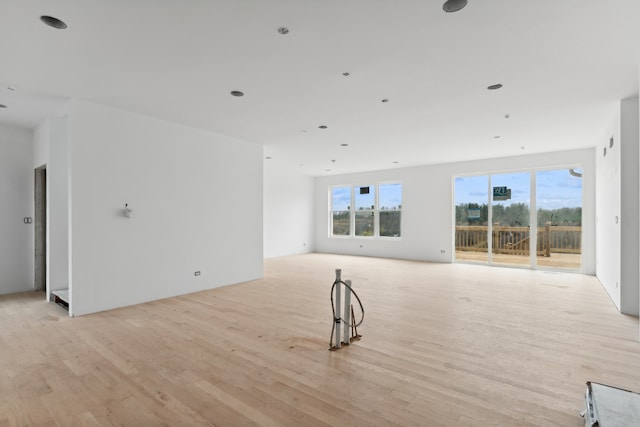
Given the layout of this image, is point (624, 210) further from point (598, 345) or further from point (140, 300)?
point (140, 300)

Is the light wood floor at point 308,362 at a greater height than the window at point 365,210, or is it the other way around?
the window at point 365,210

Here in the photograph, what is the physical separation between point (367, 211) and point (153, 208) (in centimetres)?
728

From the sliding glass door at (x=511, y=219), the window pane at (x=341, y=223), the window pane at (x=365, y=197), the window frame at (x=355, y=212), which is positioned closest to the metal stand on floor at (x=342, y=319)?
the sliding glass door at (x=511, y=219)

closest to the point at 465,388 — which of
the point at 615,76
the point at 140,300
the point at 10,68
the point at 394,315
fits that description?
the point at 394,315

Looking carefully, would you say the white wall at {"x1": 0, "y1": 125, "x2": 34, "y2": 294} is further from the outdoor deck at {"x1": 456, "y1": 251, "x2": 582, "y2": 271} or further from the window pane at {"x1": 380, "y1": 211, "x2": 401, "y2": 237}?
the outdoor deck at {"x1": 456, "y1": 251, "x2": 582, "y2": 271}

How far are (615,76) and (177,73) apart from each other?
15.8 feet

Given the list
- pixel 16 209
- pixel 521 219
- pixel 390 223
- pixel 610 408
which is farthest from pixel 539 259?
pixel 16 209

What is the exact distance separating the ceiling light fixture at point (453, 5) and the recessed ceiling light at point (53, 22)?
2959mm

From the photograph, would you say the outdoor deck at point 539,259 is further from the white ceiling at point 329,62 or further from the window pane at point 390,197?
the white ceiling at point 329,62

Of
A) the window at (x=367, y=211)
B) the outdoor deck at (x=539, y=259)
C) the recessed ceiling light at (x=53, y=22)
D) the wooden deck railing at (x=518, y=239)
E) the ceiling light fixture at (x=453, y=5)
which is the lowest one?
the outdoor deck at (x=539, y=259)

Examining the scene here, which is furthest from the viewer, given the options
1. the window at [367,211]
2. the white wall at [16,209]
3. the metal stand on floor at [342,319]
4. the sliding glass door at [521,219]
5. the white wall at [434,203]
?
the window at [367,211]

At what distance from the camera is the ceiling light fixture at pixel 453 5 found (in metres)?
2.33

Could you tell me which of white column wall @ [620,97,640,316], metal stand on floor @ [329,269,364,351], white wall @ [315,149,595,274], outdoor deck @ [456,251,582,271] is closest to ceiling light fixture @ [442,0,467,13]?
metal stand on floor @ [329,269,364,351]

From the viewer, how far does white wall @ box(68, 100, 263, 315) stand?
431 cm
